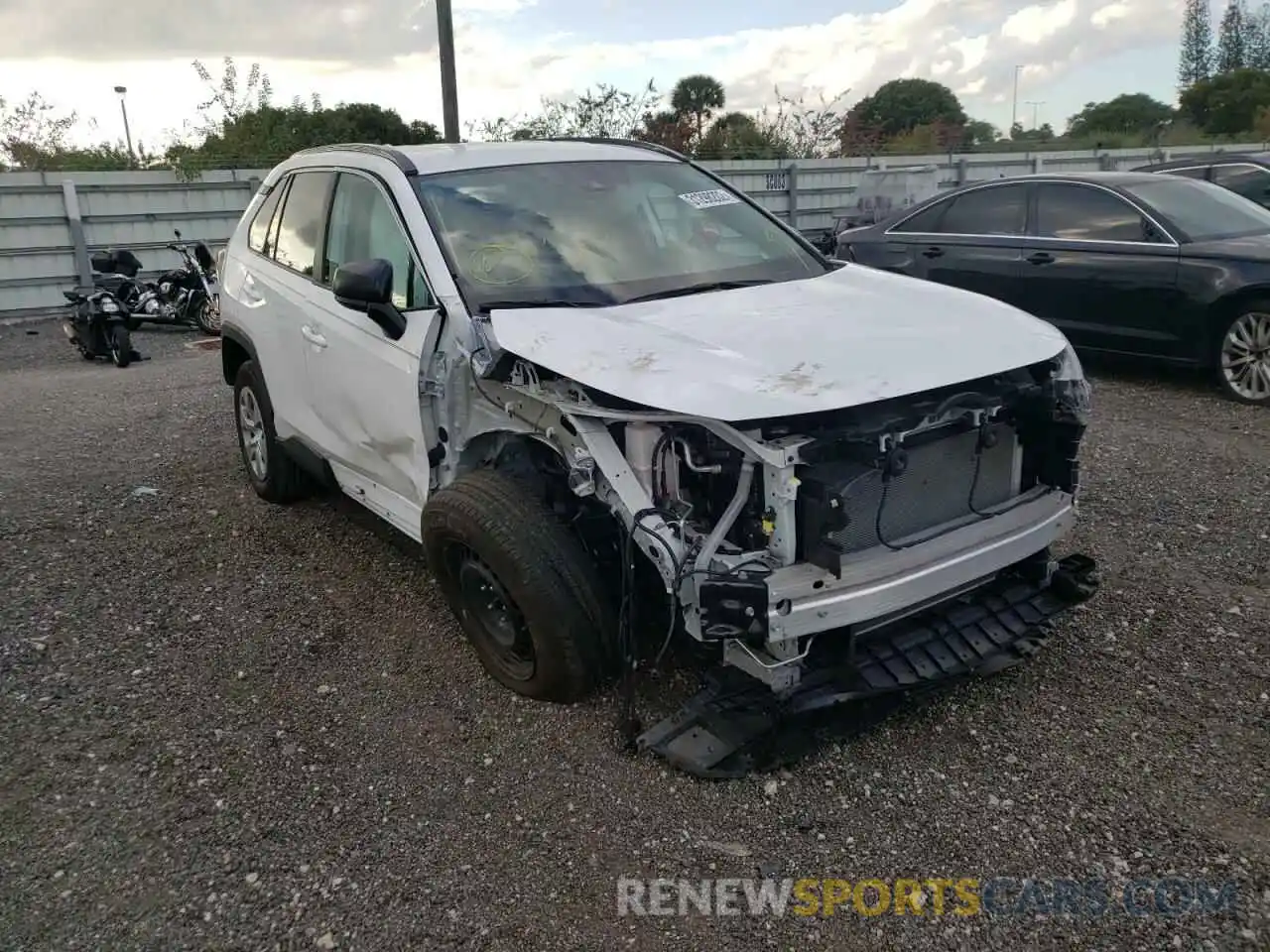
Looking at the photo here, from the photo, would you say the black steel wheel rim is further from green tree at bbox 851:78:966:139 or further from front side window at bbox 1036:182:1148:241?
green tree at bbox 851:78:966:139

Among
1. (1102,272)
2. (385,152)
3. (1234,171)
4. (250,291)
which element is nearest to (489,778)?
(385,152)

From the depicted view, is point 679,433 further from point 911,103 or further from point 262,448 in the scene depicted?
point 911,103

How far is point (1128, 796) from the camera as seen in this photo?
3.05 metres

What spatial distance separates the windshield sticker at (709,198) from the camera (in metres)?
4.59

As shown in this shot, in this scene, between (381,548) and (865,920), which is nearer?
(865,920)

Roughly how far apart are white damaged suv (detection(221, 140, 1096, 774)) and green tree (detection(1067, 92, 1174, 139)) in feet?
154

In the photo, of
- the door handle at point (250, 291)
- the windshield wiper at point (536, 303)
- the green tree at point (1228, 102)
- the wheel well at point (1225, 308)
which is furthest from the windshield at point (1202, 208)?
the green tree at point (1228, 102)

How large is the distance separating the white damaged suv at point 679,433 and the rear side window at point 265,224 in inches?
35.8

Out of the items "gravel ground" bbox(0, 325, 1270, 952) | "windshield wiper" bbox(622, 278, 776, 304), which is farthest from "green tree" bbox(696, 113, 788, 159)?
"gravel ground" bbox(0, 325, 1270, 952)

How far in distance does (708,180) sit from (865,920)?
3.43 metres

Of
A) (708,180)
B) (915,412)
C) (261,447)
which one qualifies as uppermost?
(708,180)

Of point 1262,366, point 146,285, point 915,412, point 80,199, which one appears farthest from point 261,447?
point 80,199

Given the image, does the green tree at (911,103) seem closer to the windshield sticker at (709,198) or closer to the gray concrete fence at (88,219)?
the gray concrete fence at (88,219)

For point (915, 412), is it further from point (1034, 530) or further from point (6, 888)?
point (6, 888)
